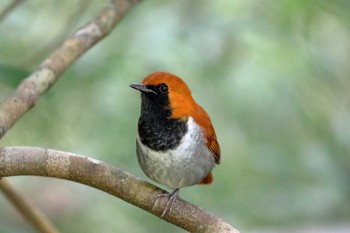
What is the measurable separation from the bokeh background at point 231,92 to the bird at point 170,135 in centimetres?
129

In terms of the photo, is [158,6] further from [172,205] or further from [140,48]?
[172,205]

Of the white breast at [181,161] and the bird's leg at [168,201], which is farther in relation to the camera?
the white breast at [181,161]

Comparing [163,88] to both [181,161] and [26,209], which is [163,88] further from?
[26,209]

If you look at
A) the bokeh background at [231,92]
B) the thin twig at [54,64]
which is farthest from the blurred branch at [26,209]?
the bokeh background at [231,92]

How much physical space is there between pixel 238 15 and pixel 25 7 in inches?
58.7

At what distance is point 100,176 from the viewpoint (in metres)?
2.85

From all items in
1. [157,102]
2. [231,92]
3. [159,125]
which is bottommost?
[159,125]

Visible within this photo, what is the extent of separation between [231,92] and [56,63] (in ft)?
5.89

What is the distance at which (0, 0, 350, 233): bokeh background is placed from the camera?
4734 millimetres

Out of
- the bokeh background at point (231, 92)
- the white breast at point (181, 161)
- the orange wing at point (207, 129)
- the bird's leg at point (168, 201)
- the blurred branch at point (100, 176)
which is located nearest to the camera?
the blurred branch at point (100, 176)

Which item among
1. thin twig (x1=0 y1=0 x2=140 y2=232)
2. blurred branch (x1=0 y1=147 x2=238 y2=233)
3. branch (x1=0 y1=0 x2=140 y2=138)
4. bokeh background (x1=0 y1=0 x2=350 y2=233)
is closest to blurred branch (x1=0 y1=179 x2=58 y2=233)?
thin twig (x1=0 y1=0 x2=140 y2=232)

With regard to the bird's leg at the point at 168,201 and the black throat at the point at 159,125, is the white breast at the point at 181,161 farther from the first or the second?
the bird's leg at the point at 168,201

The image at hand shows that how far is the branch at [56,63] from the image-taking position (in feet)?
10.3

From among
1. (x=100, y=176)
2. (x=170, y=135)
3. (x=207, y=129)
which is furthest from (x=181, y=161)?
(x=100, y=176)
